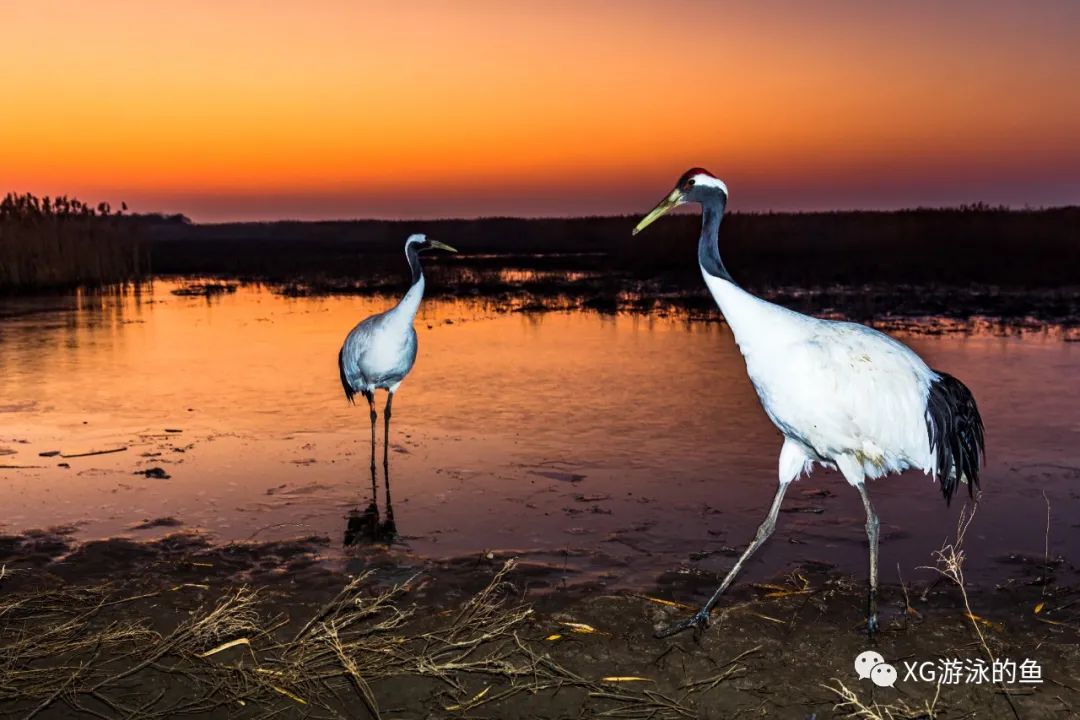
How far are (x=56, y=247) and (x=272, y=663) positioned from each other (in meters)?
21.7

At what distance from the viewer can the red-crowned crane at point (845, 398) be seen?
4.39 meters

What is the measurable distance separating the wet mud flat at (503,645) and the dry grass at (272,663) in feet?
0.03

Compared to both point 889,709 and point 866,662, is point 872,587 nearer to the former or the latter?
point 866,662

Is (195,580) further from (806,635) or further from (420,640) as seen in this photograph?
(806,635)

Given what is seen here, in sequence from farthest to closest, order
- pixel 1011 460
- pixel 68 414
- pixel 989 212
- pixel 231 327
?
pixel 989 212 → pixel 231 327 → pixel 68 414 → pixel 1011 460

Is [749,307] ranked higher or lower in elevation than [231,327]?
higher

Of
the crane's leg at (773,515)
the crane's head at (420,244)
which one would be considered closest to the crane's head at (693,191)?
the crane's leg at (773,515)

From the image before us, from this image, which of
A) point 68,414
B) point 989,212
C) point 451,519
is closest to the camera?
point 451,519

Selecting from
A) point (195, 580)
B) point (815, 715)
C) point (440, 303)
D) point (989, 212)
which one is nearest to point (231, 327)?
point (440, 303)

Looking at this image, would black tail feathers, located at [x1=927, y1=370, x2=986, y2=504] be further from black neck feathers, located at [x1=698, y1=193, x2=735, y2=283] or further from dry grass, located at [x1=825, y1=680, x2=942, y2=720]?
dry grass, located at [x1=825, y1=680, x2=942, y2=720]

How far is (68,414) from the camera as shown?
367 inches

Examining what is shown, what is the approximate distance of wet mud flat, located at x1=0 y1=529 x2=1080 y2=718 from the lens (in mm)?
3760

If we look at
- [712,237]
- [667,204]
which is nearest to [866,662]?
[712,237]

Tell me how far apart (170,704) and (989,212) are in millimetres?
43471
